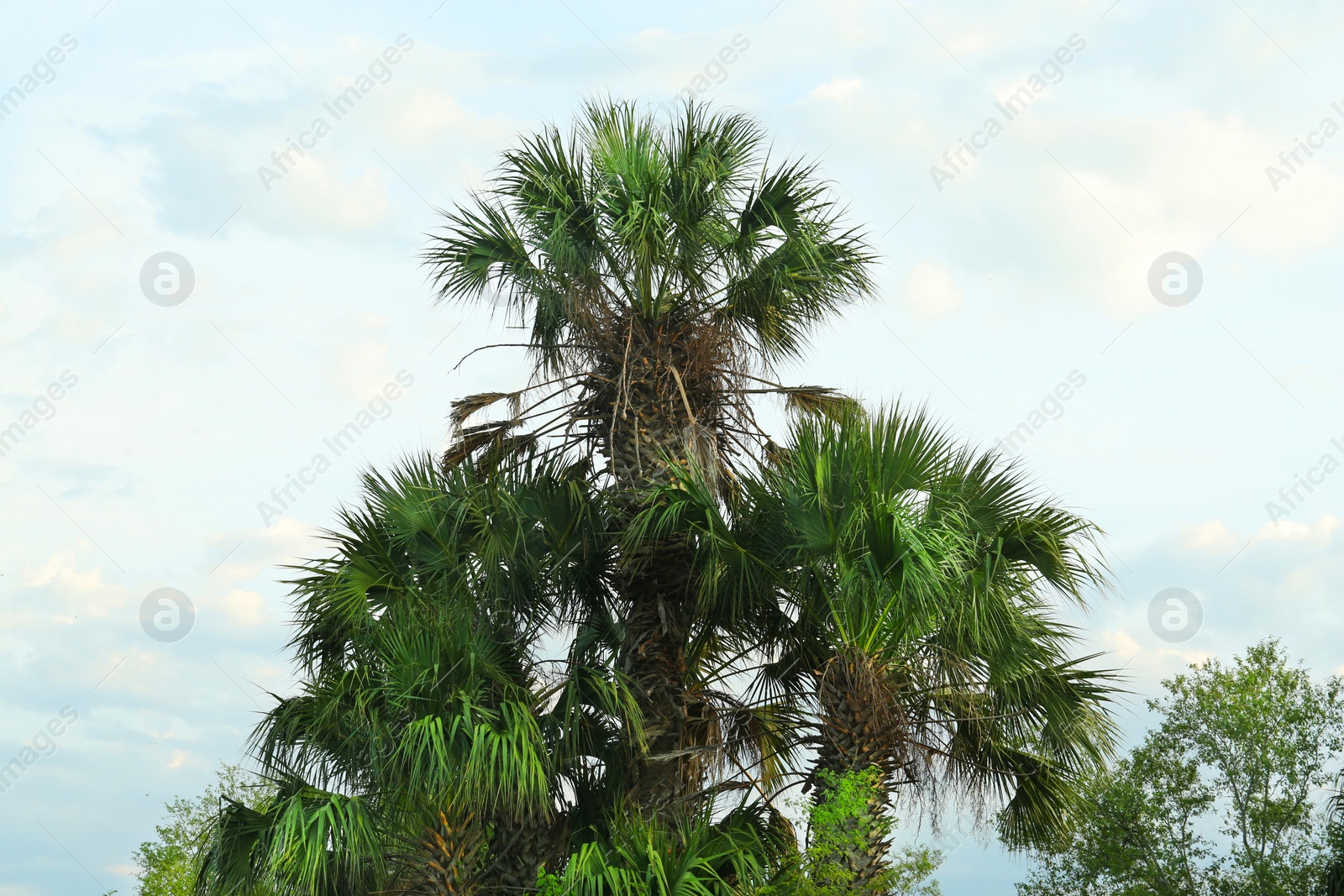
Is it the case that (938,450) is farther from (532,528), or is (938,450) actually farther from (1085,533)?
(532,528)

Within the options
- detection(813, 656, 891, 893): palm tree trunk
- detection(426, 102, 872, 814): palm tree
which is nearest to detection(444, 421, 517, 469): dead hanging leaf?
detection(426, 102, 872, 814): palm tree

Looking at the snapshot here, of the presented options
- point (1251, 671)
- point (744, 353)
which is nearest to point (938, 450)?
point (744, 353)

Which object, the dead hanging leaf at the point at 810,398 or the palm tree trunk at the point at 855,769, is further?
the dead hanging leaf at the point at 810,398

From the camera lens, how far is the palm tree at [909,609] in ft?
31.9

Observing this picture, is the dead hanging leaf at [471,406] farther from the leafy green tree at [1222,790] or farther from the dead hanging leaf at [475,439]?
the leafy green tree at [1222,790]

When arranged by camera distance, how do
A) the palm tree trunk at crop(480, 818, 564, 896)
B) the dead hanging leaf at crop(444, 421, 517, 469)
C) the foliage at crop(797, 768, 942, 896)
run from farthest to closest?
1. the dead hanging leaf at crop(444, 421, 517, 469)
2. the palm tree trunk at crop(480, 818, 564, 896)
3. the foliage at crop(797, 768, 942, 896)

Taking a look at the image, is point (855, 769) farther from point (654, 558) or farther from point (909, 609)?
point (654, 558)

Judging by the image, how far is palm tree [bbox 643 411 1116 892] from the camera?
9.73m

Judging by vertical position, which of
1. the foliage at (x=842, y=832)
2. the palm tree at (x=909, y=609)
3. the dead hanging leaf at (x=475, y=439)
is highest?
the dead hanging leaf at (x=475, y=439)

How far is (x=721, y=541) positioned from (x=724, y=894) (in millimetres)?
2913

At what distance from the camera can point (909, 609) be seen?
9633 mm

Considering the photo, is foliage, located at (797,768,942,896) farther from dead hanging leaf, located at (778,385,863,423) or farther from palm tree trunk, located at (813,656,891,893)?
dead hanging leaf, located at (778,385,863,423)

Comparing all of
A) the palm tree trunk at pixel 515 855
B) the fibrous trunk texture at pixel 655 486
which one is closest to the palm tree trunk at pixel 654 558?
the fibrous trunk texture at pixel 655 486

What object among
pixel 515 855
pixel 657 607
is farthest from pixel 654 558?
pixel 515 855
